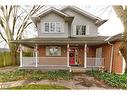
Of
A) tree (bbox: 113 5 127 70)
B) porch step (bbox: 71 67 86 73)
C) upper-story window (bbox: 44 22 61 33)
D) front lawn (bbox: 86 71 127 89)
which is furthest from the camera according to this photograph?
upper-story window (bbox: 44 22 61 33)

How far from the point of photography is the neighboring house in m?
3.72

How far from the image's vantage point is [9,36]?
3.58 meters

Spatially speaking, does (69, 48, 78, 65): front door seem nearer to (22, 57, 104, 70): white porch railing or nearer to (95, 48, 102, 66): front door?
(22, 57, 104, 70): white porch railing

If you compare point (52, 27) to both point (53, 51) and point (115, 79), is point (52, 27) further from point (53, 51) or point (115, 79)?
point (115, 79)

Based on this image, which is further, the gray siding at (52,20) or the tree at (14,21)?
the gray siding at (52,20)

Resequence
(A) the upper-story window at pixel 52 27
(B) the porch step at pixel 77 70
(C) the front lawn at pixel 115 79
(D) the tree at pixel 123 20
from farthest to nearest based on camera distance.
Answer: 1. (A) the upper-story window at pixel 52 27
2. (B) the porch step at pixel 77 70
3. (C) the front lawn at pixel 115 79
4. (D) the tree at pixel 123 20

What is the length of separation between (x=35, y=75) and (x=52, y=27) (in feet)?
2.84

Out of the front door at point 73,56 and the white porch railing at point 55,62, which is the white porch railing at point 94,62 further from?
the front door at point 73,56

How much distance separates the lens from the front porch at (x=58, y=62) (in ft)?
12.2

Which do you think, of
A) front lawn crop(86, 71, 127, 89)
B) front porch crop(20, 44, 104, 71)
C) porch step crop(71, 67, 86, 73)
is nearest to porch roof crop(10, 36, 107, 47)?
front porch crop(20, 44, 104, 71)

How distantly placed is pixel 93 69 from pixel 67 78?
1.43ft

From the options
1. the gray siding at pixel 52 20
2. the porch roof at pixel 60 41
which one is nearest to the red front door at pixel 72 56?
the porch roof at pixel 60 41

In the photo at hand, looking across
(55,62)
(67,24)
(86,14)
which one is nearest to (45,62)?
(55,62)
